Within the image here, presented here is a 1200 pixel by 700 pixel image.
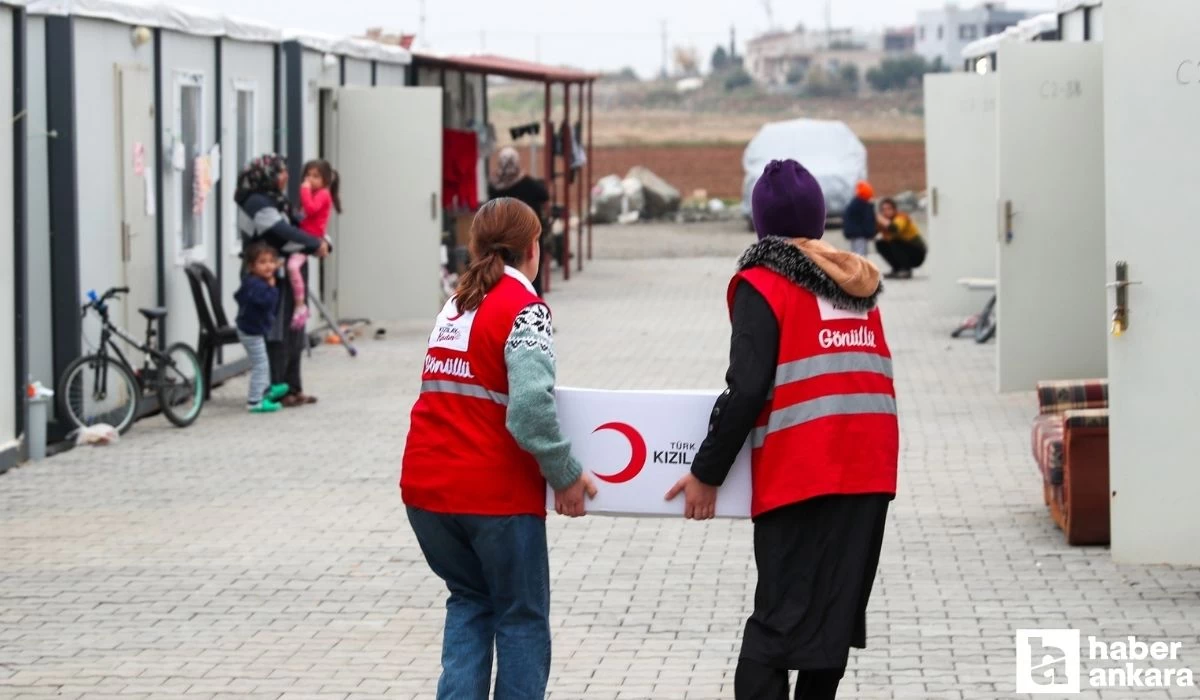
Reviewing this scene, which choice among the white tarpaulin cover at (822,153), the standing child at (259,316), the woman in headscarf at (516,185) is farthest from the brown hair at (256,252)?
the white tarpaulin cover at (822,153)

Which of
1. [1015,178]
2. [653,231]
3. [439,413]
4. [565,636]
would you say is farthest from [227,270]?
[653,231]

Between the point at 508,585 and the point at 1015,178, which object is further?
the point at 1015,178

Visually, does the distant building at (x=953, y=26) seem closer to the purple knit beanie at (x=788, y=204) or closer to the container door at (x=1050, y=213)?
the container door at (x=1050, y=213)

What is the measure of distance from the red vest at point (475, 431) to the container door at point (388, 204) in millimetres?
12903

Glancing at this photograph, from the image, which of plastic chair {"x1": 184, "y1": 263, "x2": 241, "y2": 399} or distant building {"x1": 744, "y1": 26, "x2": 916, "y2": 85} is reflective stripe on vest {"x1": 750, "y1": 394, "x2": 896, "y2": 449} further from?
distant building {"x1": 744, "y1": 26, "x2": 916, "y2": 85}

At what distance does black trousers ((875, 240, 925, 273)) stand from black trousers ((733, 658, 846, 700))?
63.1 feet

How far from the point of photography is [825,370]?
16.2ft

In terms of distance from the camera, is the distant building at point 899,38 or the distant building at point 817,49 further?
the distant building at point 899,38

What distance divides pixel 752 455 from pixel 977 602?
2855 millimetres

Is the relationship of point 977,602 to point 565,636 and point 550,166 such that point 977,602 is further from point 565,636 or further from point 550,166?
point 550,166

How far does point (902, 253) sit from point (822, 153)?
1073 centimetres

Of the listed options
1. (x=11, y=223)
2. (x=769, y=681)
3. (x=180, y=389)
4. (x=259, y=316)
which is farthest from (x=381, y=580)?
(x=259, y=316)

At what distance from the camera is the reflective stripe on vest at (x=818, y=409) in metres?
4.92

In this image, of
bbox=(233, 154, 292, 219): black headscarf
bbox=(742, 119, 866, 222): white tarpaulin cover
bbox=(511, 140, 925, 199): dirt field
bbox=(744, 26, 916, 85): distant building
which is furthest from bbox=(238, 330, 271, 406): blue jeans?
bbox=(744, 26, 916, 85): distant building
